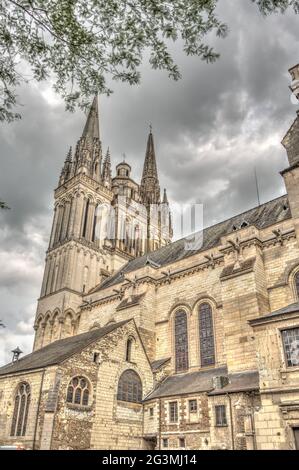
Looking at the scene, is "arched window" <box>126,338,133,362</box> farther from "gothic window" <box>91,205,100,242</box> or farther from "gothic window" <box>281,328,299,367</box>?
"gothic window" <box>91,205,100,242</box>

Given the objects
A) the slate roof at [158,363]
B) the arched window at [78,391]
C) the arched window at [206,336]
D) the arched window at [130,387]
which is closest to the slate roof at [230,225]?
the arched window at [206,336]

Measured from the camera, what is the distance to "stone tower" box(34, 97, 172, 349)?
3347 centimetres

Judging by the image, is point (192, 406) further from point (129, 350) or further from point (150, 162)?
point (150, 162)

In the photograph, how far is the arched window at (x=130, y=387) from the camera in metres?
19.7

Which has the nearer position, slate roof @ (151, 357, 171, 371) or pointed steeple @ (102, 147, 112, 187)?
slate roof @ (151, 357, 171, 371)

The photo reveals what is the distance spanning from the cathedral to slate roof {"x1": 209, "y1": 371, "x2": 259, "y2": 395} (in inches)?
2.9

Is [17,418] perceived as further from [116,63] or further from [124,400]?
[116,63]

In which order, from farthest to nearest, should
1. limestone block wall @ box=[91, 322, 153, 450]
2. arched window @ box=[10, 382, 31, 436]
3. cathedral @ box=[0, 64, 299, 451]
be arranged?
1. arched window @ box=[10, 382, 31, 436]
2. limestone block wall @ box=[91, 322, 153, 450]
3. cathedral @ box=[0, 64, 299, 451]

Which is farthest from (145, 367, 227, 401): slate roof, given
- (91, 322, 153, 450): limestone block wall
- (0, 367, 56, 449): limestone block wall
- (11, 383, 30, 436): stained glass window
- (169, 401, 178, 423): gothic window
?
(11, 383, 30, 436): stained glass window

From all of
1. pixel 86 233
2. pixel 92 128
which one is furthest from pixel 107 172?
pixel 86 233

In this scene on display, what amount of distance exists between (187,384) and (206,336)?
11.3ft

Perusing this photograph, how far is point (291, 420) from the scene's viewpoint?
11.5 metres
